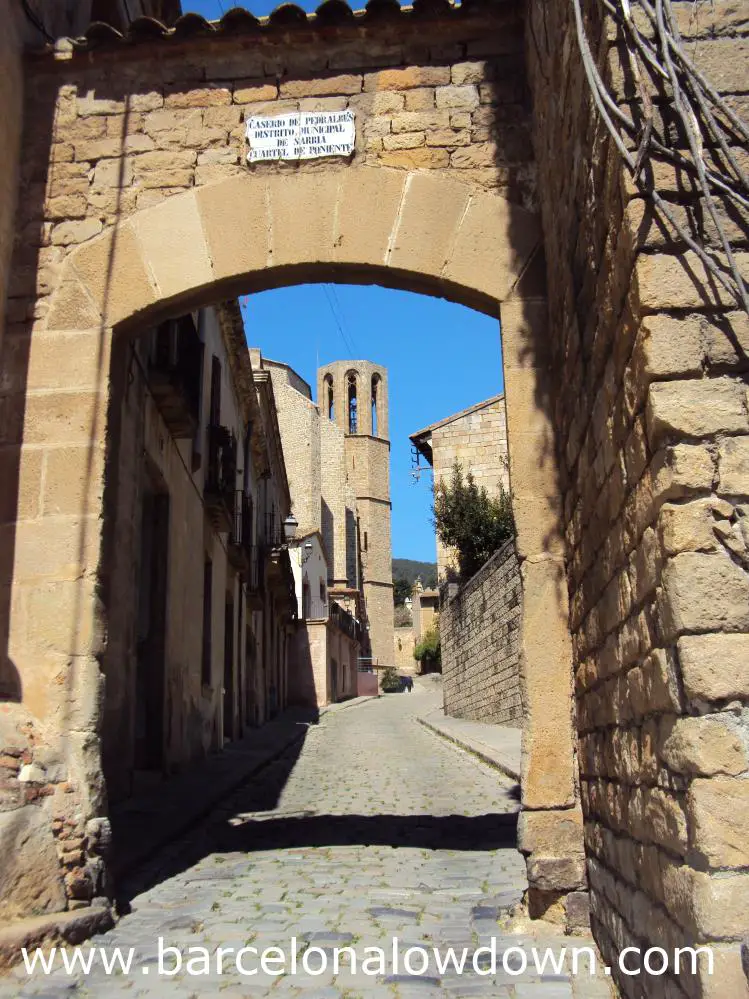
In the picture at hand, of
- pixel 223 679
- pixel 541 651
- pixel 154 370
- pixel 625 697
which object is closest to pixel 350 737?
pixel 223 679

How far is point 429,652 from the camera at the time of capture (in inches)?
1665

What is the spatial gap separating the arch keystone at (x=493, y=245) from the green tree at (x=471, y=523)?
47.1 feet

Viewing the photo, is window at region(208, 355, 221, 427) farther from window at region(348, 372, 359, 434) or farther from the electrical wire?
window at region(348, 372, 359, 434)

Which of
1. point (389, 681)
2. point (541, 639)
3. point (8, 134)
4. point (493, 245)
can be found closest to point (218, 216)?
point (8, 134)

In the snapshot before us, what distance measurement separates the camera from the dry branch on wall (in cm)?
229

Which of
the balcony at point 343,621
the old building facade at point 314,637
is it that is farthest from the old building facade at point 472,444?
the balcony at point 343,621

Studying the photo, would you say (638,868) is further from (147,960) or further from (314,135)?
(314,135)

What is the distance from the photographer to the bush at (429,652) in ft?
135

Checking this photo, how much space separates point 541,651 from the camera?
158 inches

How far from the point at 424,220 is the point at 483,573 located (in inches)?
441

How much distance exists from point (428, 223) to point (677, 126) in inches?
95.4

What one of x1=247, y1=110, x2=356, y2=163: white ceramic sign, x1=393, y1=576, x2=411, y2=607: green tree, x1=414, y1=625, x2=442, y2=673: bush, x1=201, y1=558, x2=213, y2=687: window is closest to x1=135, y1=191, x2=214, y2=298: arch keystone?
x1=247, y1=110, x2=356, y2=163: white ceramic sign

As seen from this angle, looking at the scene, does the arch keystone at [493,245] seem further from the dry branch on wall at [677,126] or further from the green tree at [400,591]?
the green tree at [400,591]

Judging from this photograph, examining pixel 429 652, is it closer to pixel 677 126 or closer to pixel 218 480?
pixel 218 480
